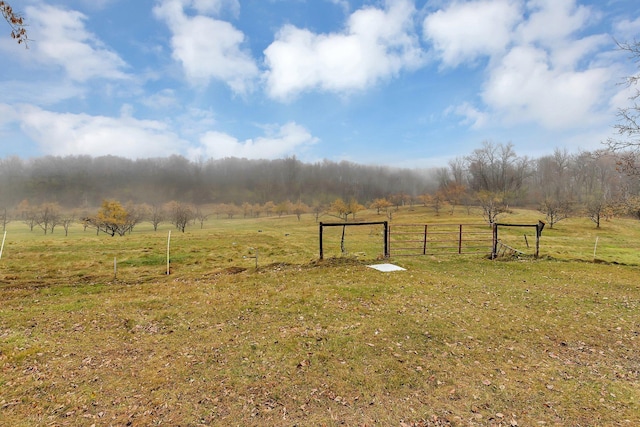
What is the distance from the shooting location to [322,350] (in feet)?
22.5

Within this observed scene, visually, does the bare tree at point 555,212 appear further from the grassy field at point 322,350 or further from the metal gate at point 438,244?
the grassy field at point 322,350

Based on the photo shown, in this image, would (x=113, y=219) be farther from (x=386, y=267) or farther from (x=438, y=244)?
(x=386, y=267)

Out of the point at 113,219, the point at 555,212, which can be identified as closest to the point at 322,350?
the point at 555,212

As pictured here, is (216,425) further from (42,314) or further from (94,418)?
(42,314)

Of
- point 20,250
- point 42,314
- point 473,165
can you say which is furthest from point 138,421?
point 473,165

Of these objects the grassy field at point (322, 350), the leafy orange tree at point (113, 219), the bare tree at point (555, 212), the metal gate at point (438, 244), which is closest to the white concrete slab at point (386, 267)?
the grassy field at point (322, 350)

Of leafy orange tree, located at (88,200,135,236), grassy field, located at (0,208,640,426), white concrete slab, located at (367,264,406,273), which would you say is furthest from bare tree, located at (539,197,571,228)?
leafy orange tree, located at (88,200,135,236)

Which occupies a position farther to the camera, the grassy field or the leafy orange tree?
the leafy orange tree

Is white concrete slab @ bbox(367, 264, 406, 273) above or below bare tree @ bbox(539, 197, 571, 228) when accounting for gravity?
below

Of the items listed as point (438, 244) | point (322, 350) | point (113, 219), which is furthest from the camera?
point (113, 219)

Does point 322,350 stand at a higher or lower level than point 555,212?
lower

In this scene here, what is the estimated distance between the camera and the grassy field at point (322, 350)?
4.82m

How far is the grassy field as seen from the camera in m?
4.82

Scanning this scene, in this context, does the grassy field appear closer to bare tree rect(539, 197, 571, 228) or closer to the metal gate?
the metal gate
